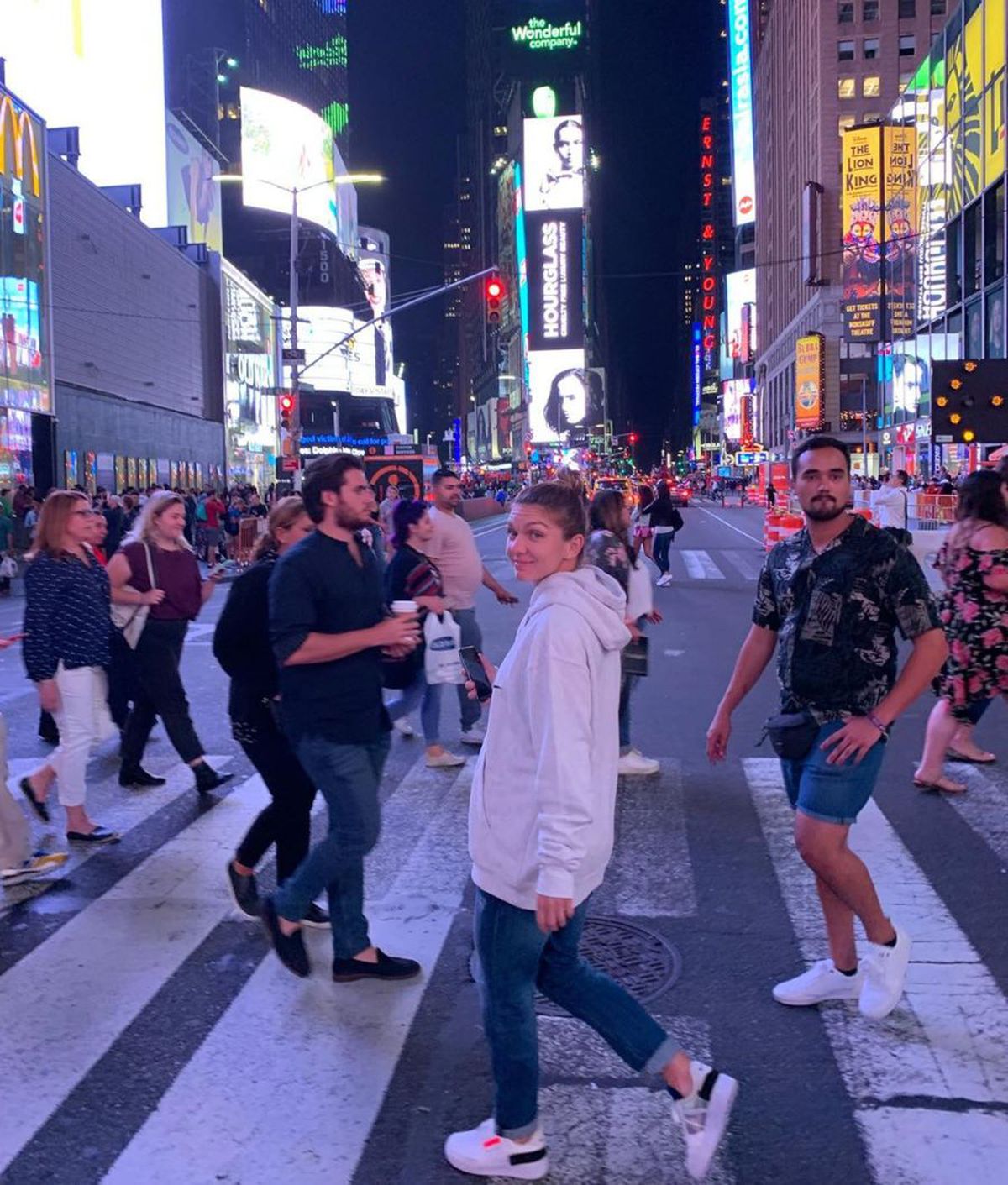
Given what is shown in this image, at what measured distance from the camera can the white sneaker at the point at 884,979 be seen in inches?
163

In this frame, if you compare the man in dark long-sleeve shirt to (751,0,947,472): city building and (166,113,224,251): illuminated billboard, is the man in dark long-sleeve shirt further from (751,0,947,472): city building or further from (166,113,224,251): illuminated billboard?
(751,0,947,472): city building

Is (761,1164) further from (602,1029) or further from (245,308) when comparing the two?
(245,308)

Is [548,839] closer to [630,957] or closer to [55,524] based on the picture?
[630,957]

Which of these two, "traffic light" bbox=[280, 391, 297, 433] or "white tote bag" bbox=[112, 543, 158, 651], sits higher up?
"traffic light" bbox=[280, 391, 297, 433]

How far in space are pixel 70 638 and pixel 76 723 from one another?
1.45 feet

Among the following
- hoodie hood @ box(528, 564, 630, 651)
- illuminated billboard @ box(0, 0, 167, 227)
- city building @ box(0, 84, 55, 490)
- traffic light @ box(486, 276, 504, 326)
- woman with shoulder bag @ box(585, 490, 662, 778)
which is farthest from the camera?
illuminated billboard @ box(0, 0, 167, 227)

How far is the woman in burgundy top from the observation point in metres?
7.27

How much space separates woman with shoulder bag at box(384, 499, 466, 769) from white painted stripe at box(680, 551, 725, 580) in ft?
47.8

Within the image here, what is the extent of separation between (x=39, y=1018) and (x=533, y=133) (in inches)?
6039

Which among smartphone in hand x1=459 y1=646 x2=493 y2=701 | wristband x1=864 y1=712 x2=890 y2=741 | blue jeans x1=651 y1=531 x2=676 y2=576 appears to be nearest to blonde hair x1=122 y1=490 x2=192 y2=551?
smartphone in hand x1=459 y1=646 x2=493 y2=701

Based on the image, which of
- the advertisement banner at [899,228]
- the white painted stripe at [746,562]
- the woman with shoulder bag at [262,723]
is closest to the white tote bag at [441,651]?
the woman with shoulder bag at [262,723]

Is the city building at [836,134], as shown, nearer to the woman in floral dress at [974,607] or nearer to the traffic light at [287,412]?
the traffic light at [287,412]

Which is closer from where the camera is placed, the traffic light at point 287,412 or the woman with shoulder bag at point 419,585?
the woman with shoulder bag at point 419,585

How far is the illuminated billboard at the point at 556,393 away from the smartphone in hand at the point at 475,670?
128 metres
